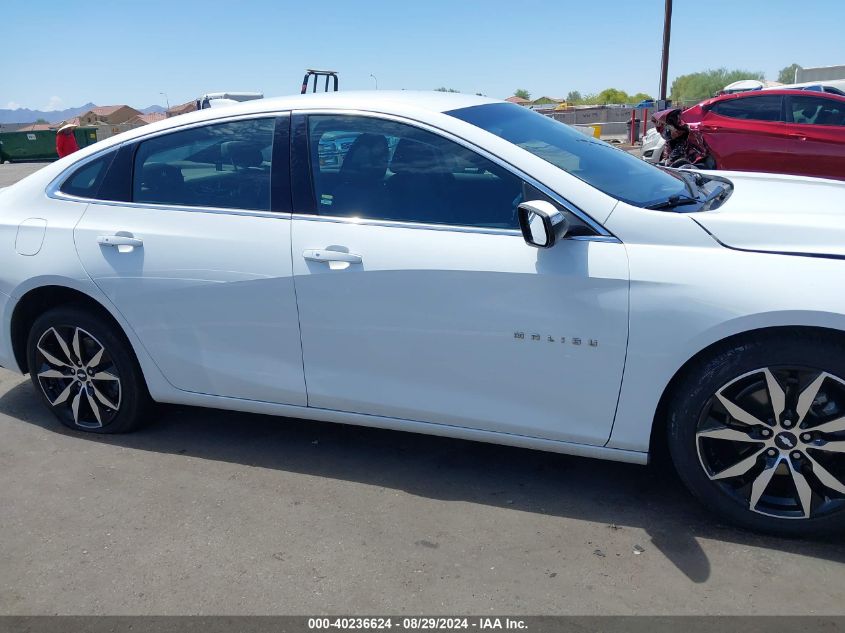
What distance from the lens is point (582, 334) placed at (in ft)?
9.05

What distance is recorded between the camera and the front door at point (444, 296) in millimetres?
2777

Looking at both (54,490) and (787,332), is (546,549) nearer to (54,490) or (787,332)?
(787,332)

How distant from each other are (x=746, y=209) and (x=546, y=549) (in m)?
1.53

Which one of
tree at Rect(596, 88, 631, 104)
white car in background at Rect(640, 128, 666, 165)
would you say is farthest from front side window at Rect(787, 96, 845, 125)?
tree at Rect(596, 88, 631, 104)

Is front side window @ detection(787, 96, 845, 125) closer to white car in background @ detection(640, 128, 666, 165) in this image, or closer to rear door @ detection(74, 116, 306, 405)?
white car in background @ detection(640, 128, 666, 165)

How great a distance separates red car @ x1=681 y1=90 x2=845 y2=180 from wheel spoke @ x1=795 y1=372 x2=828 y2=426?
826 cm

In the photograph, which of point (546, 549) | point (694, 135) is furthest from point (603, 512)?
point (694, 135)

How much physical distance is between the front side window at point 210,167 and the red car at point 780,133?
8.38 metres

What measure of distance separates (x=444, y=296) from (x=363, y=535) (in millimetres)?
1001

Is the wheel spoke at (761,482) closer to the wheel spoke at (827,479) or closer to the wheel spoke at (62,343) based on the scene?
the wheel spoke at (827,479)

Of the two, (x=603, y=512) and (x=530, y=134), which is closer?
(x=603, y=512)

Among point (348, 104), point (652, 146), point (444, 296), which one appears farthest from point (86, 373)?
point (652, 146)

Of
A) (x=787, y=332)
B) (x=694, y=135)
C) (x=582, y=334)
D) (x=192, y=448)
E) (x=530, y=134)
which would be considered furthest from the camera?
(x=694, y=135)

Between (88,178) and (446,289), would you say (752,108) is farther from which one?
(88,178)
